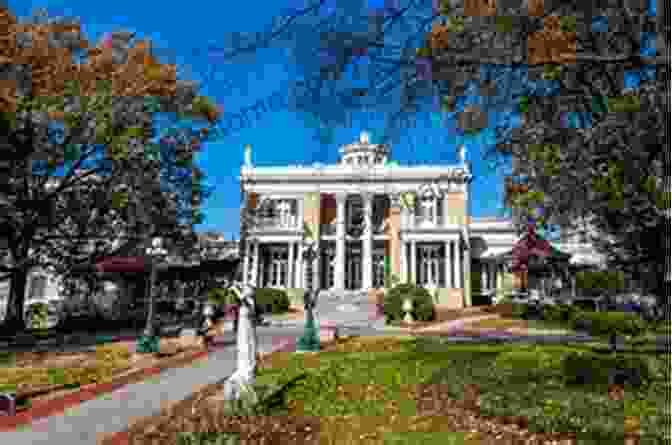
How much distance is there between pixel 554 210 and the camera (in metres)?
13.5

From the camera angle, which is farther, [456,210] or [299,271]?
[456,210]

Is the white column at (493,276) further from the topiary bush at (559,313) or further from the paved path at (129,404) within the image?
the paved path at (129,404)

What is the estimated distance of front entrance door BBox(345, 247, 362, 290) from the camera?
3794cm

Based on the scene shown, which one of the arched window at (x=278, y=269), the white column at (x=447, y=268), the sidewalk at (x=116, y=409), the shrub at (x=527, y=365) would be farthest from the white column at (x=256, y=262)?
the shrub at (x=527, y=365)

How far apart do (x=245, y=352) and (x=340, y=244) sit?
28647mm

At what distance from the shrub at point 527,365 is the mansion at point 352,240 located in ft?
74.2

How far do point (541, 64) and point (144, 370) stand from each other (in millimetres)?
12554

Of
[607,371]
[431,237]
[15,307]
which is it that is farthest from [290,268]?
[607,371]

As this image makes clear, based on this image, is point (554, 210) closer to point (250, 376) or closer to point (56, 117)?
point (250, 376)

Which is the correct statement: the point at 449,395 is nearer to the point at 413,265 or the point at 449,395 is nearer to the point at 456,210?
the point at 413,265

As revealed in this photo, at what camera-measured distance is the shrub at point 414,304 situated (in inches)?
990

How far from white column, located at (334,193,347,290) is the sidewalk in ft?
76.6

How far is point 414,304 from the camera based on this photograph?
25.3 meters

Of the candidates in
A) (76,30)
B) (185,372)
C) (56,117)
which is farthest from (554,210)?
(76,30)
